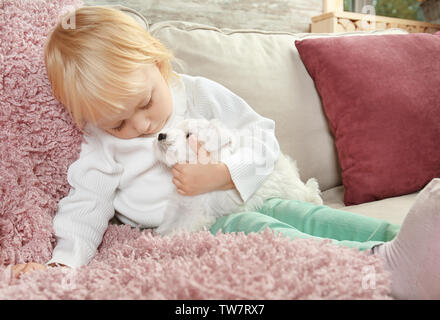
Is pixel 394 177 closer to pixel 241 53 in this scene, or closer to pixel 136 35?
pixel 241 53

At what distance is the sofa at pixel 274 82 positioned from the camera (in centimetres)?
114

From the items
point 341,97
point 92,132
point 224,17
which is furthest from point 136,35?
point 224,17

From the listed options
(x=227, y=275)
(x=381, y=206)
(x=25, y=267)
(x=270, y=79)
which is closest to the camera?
(x=227, y=275)

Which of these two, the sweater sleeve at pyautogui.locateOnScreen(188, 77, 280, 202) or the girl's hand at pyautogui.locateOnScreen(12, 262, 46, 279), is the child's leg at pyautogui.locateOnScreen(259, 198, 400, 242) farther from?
the girl's hand at pyautogui.locateOnScreen(12, 262, 46, 279)

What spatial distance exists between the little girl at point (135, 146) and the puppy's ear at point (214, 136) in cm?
4

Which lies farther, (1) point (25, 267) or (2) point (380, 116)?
(2) point (380, 116)

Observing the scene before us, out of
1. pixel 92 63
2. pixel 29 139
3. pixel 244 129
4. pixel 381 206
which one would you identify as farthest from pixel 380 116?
pixel 29 139

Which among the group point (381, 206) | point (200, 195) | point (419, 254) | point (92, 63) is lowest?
point (381, 206)

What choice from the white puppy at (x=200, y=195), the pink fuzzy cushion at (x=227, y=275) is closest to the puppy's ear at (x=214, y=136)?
the white puppy at (x=200, y=195)

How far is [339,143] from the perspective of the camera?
1.17 meters

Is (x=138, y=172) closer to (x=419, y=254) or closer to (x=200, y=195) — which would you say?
(x=200, y=195)

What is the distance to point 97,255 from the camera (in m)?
0.89

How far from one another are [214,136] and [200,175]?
0.10 meters

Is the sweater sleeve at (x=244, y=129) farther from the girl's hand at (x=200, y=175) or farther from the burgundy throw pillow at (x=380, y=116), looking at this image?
the burgundy throw pillow at (x=380, y=116)
